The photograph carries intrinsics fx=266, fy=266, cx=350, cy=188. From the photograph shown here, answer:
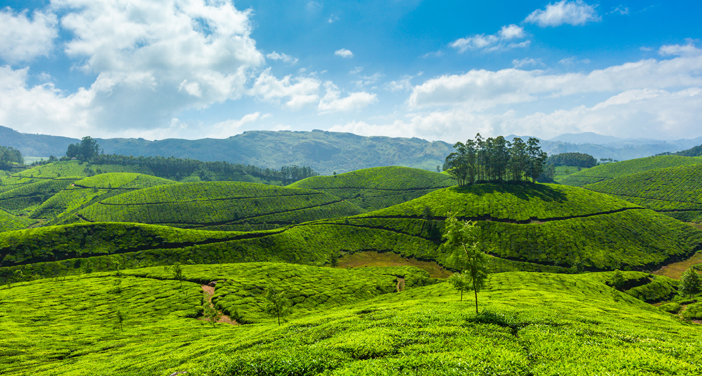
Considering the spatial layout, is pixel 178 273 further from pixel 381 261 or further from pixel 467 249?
pixel 467 249

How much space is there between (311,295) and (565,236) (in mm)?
143635

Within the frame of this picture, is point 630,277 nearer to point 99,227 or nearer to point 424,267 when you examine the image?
point 424,267

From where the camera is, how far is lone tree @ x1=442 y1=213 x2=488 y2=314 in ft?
121

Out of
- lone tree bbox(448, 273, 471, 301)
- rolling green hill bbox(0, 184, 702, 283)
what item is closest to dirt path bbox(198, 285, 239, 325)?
rolling green hill bbox(0, 184, 702, 283)

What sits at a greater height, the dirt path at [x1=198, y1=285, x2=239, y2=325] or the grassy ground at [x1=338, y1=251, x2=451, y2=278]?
the dirt path at [x1=198, y1=285, x2=239, y2=325]

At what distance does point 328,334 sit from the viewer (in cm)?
3212

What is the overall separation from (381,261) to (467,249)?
128 meters

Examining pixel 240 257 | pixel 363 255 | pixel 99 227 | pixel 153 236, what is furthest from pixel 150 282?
pixel 363 255

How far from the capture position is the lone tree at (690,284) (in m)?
92.0

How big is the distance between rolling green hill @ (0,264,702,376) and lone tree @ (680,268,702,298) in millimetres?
23070

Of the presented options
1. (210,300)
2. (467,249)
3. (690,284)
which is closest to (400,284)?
(210,300)

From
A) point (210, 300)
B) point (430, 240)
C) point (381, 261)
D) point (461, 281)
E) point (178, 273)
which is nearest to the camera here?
Result: point (461, 281)

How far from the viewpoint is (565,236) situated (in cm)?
14725

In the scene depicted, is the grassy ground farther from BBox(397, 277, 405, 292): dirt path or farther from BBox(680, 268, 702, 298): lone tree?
BBox(680, 268, 702, 298): lone tree
